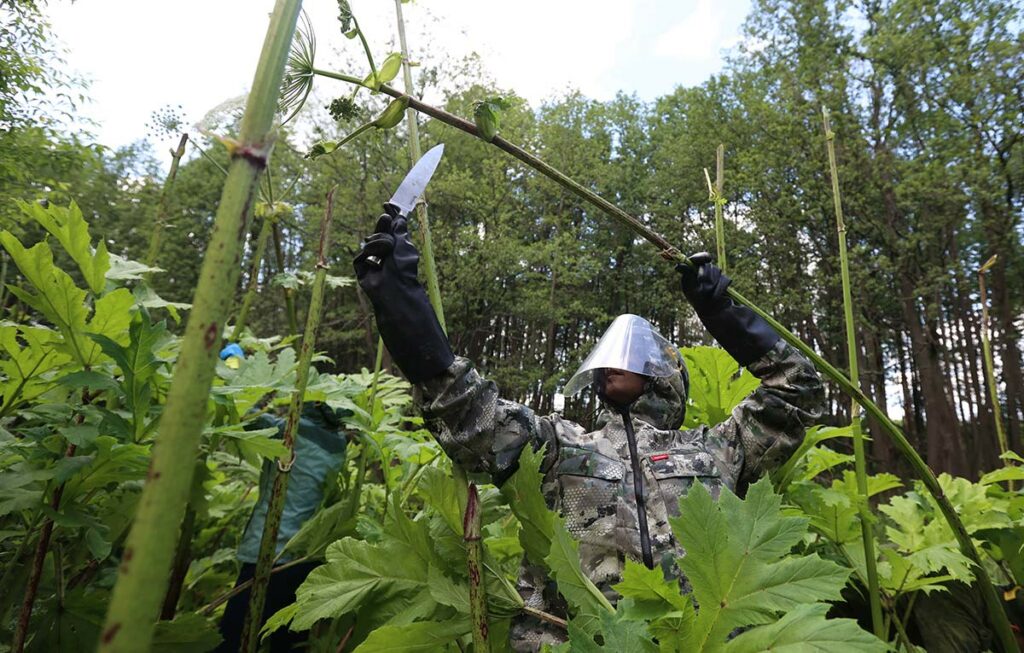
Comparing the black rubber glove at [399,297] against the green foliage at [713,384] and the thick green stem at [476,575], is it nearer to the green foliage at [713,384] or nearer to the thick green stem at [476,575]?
the thick green stem at [476,575]

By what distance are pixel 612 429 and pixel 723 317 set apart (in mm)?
617

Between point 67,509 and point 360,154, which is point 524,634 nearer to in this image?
point 67,509

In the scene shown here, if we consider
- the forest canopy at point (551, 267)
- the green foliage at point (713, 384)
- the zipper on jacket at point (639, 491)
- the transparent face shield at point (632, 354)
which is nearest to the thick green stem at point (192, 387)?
the forest canopy at point (551, 267)

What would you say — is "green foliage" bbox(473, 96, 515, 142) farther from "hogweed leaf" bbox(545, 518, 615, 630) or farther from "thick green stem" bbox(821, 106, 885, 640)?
"thick green stem" bbox(821, 106, 885, 640)

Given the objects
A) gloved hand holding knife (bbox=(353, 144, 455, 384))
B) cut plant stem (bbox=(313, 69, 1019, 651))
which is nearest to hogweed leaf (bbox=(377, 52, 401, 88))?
cut plant stem (bbox=(313, 69, 1019, 651))

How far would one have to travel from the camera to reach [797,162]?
1557 cm

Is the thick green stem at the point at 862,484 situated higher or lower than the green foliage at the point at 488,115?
lower

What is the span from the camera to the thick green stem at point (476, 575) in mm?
1170

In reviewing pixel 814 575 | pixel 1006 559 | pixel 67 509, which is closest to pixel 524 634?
pixel 814 575

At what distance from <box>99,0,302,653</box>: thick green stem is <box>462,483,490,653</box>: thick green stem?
2.65 feet

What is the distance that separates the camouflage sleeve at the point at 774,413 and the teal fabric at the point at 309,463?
1522 mm

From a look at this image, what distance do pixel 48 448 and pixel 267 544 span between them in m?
0.58

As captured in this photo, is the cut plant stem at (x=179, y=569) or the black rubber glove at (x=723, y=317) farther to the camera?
the black rubber glove at (x=723, y=317)

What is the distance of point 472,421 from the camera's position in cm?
171
